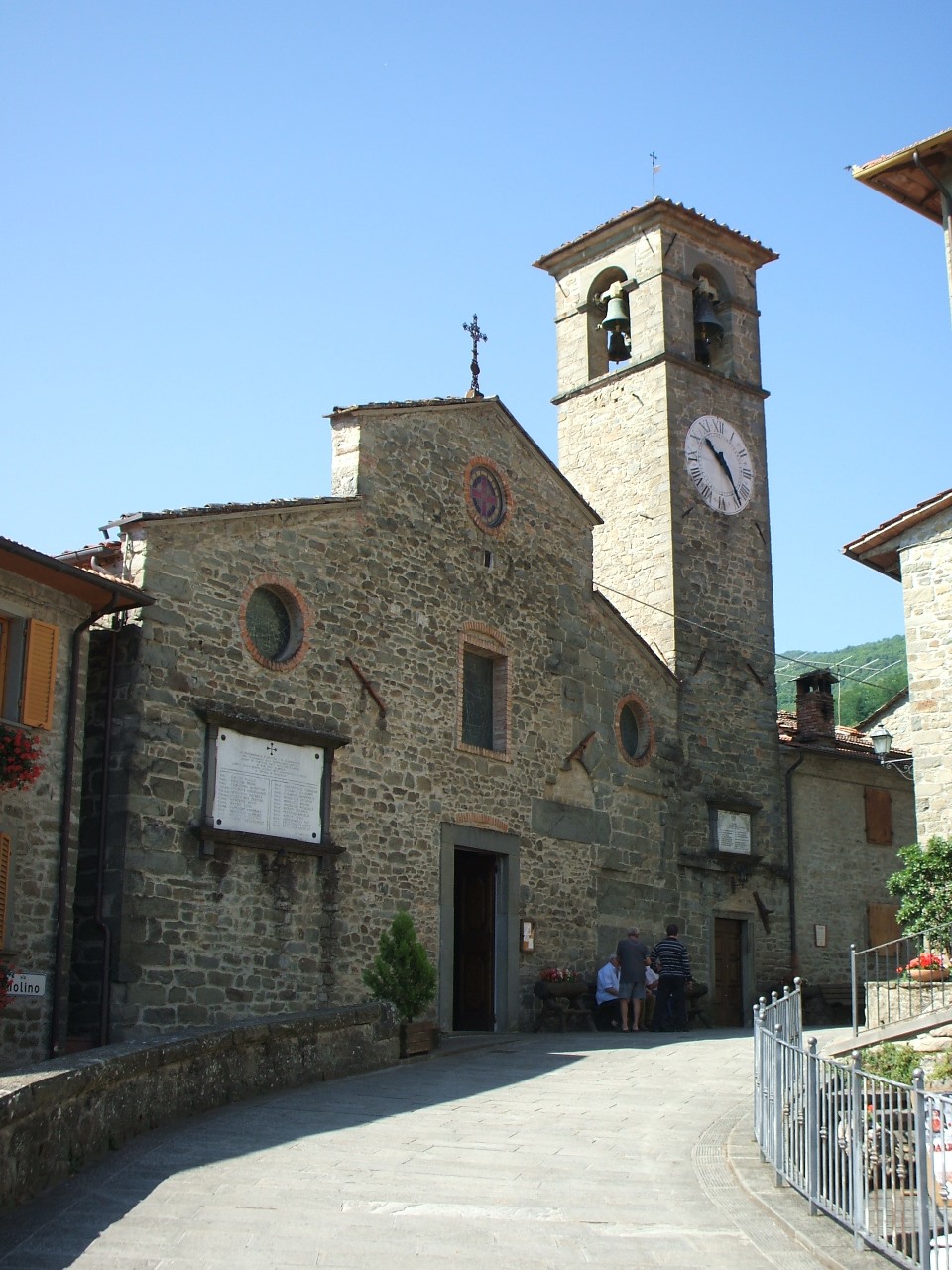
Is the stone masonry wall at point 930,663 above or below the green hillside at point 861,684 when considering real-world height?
below

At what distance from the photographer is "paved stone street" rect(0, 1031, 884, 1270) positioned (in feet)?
20.1

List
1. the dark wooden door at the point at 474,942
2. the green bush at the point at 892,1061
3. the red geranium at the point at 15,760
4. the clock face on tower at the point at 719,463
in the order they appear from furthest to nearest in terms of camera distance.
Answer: the clock face on tower at the point at 719,463
the dark wooden door at the point at 474,942
the green bush at the point at 892,1061
the red geranium at the point at 15,760

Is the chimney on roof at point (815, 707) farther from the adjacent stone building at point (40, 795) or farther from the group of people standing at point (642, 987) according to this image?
the adjacent stone building at point (40, 795)

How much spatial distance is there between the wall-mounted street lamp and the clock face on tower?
4.25m

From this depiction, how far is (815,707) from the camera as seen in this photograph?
23078 millimetres

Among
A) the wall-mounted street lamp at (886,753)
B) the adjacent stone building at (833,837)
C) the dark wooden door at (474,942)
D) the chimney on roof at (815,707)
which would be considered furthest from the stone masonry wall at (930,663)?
the chimney on roof at (815,707)

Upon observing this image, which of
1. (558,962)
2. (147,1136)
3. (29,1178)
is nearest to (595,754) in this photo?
(558,962)

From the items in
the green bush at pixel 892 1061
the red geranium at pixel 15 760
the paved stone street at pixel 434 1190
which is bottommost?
the paved stone street at pixel 434 1190

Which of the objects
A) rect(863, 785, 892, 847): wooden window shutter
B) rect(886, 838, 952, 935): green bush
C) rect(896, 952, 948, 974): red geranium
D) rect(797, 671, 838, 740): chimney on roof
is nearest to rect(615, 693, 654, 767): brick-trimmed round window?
rect(797, 671, 838, 740): chimney on roof

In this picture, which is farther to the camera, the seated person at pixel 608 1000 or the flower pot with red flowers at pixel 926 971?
the seated person at pixel 608 1000

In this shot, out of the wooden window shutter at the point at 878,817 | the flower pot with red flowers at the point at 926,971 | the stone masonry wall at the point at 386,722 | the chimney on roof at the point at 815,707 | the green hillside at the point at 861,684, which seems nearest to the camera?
the flower pot with red flowers at the point at 926,971

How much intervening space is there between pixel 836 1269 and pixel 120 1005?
8.23m

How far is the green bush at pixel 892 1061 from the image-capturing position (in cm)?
1159

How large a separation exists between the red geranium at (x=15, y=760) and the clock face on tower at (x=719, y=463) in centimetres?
1294
